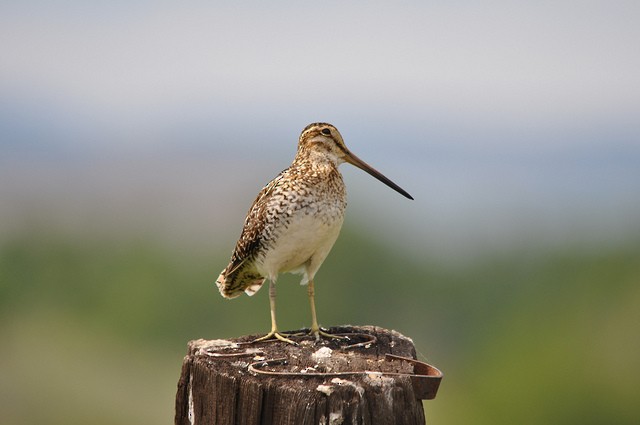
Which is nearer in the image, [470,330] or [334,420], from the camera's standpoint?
[334,420]

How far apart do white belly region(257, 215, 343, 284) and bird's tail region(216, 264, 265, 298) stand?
0.31 m

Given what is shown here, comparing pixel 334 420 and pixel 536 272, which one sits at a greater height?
pixel 536 272

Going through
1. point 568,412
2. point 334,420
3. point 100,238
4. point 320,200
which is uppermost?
Result: point 100,238

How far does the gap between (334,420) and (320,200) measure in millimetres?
2453

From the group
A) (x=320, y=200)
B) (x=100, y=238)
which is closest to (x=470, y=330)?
(x=100, y=238)

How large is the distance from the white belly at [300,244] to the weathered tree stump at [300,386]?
1062mm

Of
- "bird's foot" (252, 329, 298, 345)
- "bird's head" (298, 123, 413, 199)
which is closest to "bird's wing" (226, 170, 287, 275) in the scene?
"bird's head" (298, 123, 413, 199)

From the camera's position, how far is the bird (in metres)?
7.31

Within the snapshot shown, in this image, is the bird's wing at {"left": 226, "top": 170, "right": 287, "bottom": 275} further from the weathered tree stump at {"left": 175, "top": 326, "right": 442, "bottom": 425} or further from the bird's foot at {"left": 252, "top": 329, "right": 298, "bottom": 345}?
the weathered tree stump at {"left": 175, "top": 326, "right": 442, "bottom": 425}

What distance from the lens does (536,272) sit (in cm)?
6378

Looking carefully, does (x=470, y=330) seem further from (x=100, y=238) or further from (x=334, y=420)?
(x=334, y=420)

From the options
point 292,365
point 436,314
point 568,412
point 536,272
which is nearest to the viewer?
point 292,365

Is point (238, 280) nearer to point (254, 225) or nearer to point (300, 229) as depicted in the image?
point (254, 225)

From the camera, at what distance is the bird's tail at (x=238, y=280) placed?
7.96 meters
